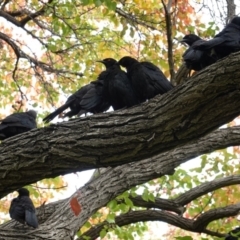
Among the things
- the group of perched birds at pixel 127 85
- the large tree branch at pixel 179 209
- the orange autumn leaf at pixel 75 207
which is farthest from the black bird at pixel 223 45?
the large tree branch at pixel 179 209

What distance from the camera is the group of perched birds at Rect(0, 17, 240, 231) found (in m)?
3.95

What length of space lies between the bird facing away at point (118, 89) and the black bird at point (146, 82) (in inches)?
2.0

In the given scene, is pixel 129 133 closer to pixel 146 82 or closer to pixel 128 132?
pixel 128 132


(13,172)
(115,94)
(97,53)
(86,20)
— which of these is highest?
(86,20)

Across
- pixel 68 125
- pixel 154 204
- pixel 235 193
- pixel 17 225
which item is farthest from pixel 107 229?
pixel 68 125

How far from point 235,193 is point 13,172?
497 centimetres

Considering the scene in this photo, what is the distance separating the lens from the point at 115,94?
15.0 ft

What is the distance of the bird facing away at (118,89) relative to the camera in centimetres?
451

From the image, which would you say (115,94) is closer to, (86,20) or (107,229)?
(107,229)

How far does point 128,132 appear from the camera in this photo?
136 inches

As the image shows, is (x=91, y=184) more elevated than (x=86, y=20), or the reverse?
(x=86, y=20)

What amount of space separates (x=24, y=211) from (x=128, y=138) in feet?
9.14

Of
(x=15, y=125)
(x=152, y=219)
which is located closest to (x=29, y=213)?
(x=15, y=125)

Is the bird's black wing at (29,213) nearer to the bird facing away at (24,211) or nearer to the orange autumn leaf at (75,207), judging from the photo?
the bird facing away at (24,211)
